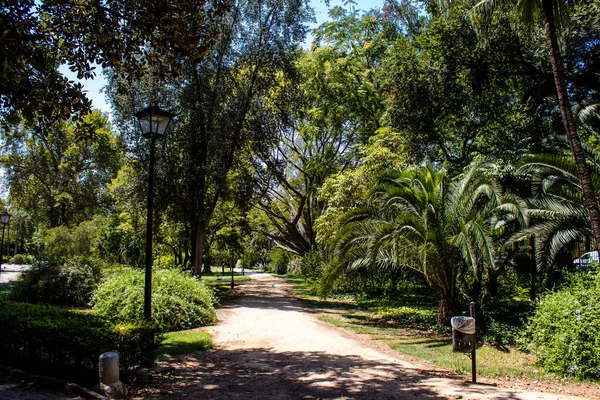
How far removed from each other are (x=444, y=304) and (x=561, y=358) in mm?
4724

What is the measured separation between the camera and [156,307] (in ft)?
38.1

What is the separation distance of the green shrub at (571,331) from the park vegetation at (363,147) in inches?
1.3

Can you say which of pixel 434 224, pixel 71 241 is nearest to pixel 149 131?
pixel 434 224

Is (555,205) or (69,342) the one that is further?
(555,205)

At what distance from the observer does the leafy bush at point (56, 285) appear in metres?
A: 15.3

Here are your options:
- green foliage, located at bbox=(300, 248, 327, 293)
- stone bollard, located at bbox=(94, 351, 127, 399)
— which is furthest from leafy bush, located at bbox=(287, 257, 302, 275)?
stone bollard, located at bbox=(94, 351, 127, 399)

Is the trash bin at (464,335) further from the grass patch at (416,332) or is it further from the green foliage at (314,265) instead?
the green foliage at (314,265)

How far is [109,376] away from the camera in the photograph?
5824mm

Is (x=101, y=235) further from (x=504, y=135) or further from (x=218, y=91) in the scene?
Result: (x=504, y=135)

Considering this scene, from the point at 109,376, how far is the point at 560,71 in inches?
368

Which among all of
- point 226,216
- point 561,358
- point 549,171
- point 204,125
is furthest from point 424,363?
point 226,216

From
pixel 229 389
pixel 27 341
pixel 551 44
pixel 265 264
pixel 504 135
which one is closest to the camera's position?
pixel 229 389

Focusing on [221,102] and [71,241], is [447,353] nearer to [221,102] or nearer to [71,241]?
[221,102]

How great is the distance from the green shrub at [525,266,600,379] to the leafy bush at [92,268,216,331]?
8284mm
